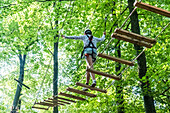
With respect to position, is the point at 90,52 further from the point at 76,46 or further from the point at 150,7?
the point at 76,46

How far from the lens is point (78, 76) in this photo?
11.7 m

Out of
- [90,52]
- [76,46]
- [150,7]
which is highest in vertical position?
[76,46]

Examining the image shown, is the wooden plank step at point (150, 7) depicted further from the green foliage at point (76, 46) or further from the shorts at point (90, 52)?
the shorts at point (90, 52)

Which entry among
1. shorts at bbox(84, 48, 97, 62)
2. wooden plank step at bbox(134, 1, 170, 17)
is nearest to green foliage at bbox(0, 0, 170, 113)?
shorts at bbox(84, 48, 97, 62)

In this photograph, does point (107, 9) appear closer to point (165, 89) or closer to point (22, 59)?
point (165, 89)

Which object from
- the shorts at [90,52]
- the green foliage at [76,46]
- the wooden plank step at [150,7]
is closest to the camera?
the wooden plank step at [150,7]

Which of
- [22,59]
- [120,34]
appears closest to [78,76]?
[120,34]

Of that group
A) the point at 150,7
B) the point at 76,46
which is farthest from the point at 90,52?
the point at 76,46

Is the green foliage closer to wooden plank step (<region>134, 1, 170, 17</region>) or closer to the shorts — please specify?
the shorts

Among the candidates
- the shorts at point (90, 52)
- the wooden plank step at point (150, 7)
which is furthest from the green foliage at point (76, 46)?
the wooden plank step at point (150, 7)

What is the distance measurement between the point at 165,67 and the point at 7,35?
13709mm

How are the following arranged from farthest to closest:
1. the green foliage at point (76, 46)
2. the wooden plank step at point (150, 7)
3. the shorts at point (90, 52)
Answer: the green foliage at point (76, 46) → the shorts at point (90, 52) → the wooden plank step at point (150, 7)

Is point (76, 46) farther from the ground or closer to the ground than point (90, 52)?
farther from the ground

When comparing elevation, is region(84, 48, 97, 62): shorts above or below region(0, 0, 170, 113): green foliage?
below
